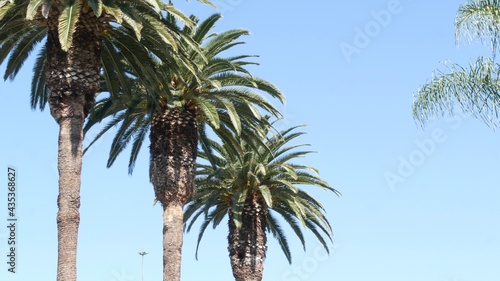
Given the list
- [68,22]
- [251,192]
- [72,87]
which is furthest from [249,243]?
[68,22]

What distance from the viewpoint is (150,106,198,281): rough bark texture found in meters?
27.0

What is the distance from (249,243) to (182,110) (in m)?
7.93

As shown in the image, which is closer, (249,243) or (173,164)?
(173,164)

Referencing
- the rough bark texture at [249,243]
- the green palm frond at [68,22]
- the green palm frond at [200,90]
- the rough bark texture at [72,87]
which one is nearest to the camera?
the green palm frond at [68,22]

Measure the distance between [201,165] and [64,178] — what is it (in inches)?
501

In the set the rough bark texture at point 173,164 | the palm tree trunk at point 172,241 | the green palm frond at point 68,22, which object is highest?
the green palm frond at point 68,22

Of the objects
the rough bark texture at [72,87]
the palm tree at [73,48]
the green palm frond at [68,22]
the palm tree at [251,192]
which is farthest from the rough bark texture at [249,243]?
the green palm frond at [68,22]

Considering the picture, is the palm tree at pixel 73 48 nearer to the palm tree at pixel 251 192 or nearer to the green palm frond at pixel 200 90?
the green palm frond at pixel 200 90

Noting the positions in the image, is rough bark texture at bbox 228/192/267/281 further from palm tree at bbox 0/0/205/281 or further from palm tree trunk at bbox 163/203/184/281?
palm tree at bbox 0/0/205/281

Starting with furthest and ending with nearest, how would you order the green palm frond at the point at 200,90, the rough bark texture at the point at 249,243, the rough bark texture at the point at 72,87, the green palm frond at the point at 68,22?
the rough bark texture at the point at 249,243, the green palm frond at the point at 200,90, the rough bark texture at the point at 72,87, the green palm frond at the point at 68,22

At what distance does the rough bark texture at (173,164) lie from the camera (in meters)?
27.0

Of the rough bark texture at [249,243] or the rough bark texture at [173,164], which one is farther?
the rough bark texture at [249,243]

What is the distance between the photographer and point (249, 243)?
33.3 m

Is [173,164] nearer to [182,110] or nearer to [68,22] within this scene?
[182,110]
